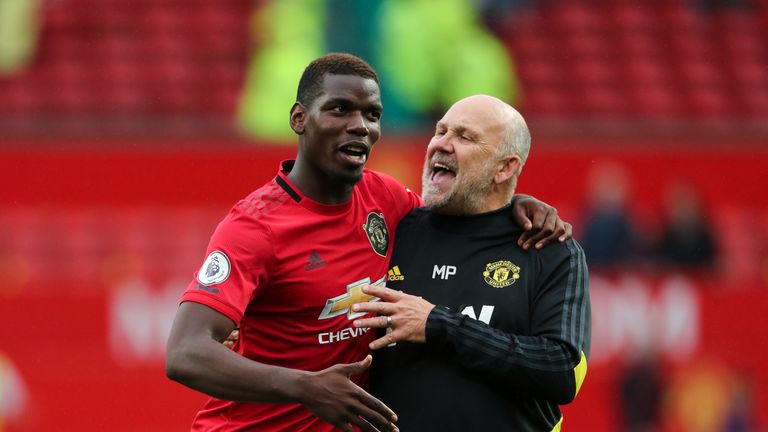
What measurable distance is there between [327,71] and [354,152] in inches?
13.0

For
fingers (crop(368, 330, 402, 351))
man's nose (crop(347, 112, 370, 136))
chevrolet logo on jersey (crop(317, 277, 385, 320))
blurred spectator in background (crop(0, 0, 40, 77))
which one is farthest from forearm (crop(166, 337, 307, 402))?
blurred spectator in background (crop(0, 0, 40, 77))

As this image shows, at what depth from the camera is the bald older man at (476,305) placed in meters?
4.90

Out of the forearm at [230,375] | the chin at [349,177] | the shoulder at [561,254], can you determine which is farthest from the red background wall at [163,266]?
the forearm at [230,375]

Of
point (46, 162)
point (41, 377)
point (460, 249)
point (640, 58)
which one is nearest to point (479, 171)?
point (460, 249)

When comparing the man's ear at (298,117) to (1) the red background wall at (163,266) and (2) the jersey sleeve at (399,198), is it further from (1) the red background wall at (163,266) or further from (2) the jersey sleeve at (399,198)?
(1) the red background wall at (163,266)

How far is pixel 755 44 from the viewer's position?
57.8 feet

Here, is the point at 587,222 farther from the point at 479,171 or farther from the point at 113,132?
the point at 479,171

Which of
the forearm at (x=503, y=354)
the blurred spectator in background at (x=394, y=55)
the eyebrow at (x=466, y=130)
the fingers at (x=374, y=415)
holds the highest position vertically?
the blurred spectator in background at (x=394, y=55)

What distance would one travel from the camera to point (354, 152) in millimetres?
5039

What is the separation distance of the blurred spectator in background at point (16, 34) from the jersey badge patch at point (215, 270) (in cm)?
1237

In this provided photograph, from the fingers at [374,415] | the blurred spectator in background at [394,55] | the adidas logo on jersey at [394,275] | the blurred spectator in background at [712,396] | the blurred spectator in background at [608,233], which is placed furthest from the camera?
the blurred spectator in background at [394,55]

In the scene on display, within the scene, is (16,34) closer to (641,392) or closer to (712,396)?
(641,392)

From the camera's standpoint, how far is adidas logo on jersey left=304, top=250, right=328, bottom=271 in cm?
495

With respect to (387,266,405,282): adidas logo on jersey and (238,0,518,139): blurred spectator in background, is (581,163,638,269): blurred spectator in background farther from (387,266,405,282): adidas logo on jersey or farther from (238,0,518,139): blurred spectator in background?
(387,266,405,282): adidas logo on jersey
